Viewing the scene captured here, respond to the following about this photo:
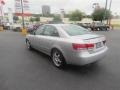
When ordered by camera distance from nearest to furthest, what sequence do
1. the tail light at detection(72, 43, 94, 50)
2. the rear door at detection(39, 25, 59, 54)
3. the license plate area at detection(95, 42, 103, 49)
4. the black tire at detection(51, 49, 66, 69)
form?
the tail light at detection(72, 43, 94, 50) → the license plate area at detection(95, 42, 103, 49) → the black tire at detection(51, 49, 66, 69) → the rear door at detection(39, 25, 59, 54)

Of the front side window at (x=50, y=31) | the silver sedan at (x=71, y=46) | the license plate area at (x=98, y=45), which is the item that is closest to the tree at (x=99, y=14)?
the front side window at (x=50, y=31)

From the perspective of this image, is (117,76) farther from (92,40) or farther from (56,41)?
(56,41)

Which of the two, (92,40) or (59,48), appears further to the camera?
(59,48)

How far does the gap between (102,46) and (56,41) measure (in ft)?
5.20

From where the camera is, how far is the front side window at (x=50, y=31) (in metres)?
5.22

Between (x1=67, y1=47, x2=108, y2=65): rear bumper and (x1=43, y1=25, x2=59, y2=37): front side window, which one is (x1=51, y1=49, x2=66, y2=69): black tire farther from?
(x1=43, y1=25, x2=59, y2=37): front side window

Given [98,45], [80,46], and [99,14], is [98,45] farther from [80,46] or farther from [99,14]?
[99,14]

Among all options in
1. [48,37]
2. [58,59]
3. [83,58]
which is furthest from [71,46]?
[48,37]

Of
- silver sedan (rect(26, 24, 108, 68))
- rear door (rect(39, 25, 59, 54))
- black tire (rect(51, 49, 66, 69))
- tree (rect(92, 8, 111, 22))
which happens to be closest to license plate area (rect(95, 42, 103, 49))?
silver sedan (rect(26, 24, 108, 68))

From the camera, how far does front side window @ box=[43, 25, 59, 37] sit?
522 cm

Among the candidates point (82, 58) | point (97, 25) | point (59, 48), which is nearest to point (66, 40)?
point (59, 48)

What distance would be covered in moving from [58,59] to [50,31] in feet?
3.98

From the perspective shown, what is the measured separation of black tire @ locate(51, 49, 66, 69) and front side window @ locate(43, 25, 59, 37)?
0.60 m

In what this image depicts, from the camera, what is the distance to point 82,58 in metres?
4.23
